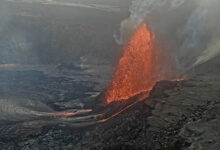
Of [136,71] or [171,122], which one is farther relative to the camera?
[136,71]

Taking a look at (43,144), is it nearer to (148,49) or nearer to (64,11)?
(148,49)

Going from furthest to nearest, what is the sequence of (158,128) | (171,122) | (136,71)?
(136,71) → (171,122) → (158,128)

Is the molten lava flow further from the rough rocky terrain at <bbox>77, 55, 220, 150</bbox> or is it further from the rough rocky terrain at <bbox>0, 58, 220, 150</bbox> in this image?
the rough rocky terrain at <bbox>77, 55, 220, 150</bbox>

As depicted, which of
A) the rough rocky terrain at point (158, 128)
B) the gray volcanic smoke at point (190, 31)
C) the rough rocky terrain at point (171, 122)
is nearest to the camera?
the rough rocky terrain at point (171, 122)

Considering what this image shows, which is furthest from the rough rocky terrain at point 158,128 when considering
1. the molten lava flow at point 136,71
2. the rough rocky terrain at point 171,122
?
the molten lava flow at point 136,71

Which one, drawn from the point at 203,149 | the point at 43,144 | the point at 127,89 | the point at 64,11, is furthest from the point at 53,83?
the point at 64,11

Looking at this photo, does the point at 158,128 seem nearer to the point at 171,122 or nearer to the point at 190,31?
the point at 171,122

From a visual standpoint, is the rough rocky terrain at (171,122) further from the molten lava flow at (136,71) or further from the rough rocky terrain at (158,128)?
the molten lava flow at (136,71)

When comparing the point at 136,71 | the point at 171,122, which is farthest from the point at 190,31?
the point at 171,122
